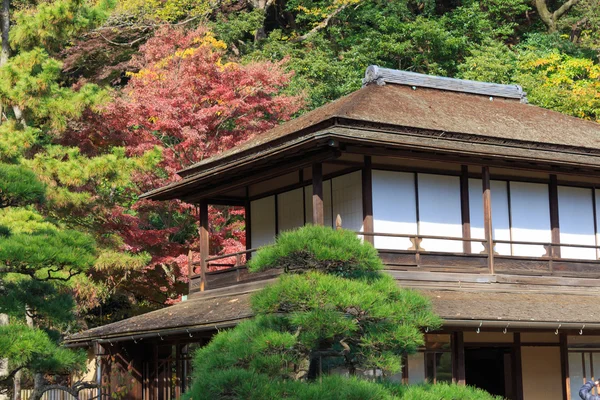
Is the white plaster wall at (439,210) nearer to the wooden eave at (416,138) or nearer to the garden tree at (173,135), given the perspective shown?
the wooden eave at (416,138)

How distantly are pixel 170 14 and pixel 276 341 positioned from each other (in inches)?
1029

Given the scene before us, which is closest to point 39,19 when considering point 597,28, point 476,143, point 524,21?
point 476,143

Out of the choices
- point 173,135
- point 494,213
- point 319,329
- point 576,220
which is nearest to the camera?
point 319,329

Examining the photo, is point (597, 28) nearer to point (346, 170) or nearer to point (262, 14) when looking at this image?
point (262, 14)

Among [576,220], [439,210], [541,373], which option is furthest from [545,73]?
[541,373]

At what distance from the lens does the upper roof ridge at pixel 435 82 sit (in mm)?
20359

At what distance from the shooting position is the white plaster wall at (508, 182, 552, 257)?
60.6ft

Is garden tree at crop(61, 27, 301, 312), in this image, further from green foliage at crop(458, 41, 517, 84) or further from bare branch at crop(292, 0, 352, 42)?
bare branch at crop(292, 0, 352, 42)

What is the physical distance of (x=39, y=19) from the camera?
2273 cm

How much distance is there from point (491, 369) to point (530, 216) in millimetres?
3086

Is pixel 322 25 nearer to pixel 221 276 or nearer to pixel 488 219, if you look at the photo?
pixel 221 276

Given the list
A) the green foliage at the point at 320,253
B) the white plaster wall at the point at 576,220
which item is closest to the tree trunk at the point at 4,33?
the white plaster wall at the point at 576,220

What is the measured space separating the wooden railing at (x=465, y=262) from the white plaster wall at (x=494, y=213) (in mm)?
165

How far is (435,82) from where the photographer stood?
21.0 metres
